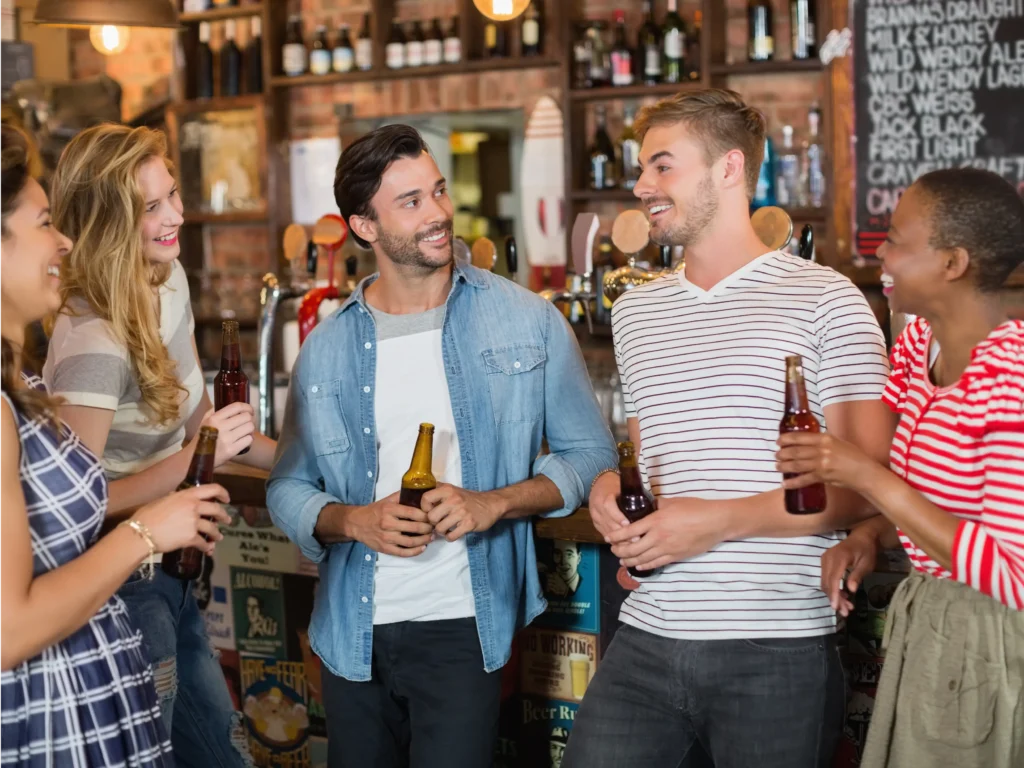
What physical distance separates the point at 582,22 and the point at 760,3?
2.39 ft

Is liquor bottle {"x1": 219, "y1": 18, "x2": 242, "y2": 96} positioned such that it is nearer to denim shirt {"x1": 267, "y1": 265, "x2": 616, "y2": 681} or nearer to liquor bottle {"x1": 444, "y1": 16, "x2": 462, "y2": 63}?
liquor bottle {"x1": 444, "y1": 16, "x2": 462, "y2": 63}

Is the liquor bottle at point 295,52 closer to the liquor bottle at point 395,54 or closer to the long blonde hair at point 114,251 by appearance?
the liquor bottle at point 395,54

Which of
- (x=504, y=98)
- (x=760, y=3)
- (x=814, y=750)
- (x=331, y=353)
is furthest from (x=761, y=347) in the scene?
(x=504, y=98)

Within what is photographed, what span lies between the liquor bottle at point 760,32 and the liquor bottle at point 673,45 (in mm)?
263

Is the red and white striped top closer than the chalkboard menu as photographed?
Yes

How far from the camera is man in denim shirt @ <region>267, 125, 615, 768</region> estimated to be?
208cm

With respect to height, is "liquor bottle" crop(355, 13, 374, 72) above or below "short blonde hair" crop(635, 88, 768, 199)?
above

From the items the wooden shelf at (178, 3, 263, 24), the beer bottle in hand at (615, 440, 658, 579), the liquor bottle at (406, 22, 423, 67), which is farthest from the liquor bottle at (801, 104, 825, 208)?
the beer bottle in hand at (615, 440, 658, 579)

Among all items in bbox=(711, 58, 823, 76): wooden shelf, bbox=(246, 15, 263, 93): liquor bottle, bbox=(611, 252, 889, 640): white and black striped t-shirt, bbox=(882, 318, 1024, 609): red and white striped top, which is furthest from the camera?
bbox=(246, 15, 263, 93): liquor bottle

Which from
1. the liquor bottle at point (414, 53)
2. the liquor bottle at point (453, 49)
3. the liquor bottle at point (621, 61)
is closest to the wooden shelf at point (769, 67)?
the liquor bottle at point (621, 61)

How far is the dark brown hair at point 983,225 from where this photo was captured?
1584mm

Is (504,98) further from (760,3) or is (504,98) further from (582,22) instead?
(760,3)

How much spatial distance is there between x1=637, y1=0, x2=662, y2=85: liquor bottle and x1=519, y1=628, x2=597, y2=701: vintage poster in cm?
282

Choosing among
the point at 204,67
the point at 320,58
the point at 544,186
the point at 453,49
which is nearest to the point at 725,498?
the point at 544,186
